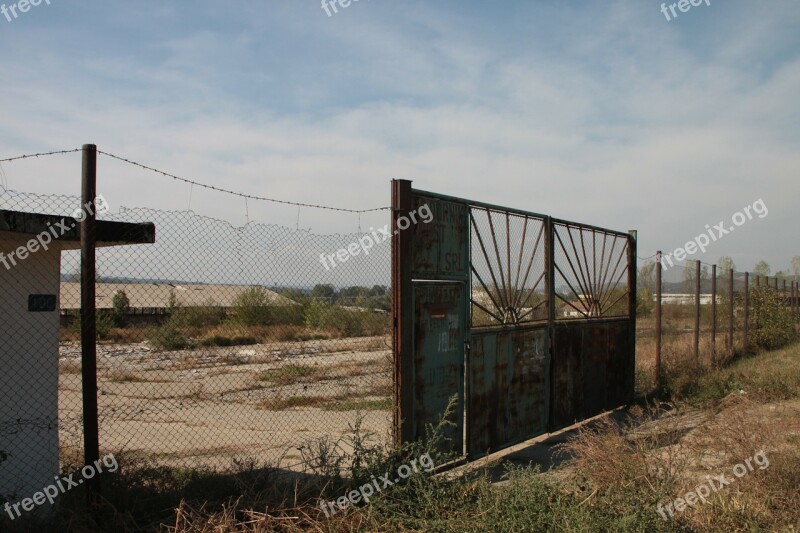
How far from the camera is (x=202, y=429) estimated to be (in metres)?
10.3

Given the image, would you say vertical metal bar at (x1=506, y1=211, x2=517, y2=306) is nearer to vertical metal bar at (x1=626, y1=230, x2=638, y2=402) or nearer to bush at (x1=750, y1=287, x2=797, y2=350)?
vertical metal bar at (x1=626, y1=230, x2=638, y2=402)

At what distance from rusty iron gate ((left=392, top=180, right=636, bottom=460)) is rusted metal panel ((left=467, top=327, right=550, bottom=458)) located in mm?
14

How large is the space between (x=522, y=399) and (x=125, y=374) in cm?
1466

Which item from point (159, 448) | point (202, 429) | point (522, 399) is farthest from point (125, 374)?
point (522, 399)

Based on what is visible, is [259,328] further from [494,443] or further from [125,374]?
[494,443]

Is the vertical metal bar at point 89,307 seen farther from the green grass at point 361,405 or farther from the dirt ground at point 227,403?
the green grass at point 361,405

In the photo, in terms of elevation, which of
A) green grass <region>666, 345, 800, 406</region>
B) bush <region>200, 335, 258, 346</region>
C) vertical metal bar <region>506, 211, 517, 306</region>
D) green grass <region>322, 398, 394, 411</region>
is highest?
vertical metal bar <region>506, 211, 517, 306</region>

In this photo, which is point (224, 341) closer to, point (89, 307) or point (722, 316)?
point (722, 316)

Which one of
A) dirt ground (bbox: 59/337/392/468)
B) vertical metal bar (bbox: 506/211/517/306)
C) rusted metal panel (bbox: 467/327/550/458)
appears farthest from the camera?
dirt ground (bbox: 59/337/392/468)

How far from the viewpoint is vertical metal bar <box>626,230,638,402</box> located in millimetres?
11516

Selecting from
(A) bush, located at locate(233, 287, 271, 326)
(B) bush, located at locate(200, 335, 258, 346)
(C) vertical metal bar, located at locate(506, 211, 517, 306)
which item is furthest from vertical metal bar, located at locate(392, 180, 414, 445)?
(B) bush, located at locate(200, 335, 258, 346)

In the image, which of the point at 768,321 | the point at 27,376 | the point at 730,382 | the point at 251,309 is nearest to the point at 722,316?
the point at 768,321

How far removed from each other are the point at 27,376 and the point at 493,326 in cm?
499

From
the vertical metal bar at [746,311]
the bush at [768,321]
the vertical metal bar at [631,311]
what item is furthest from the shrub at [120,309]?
the bush at [768,321]
